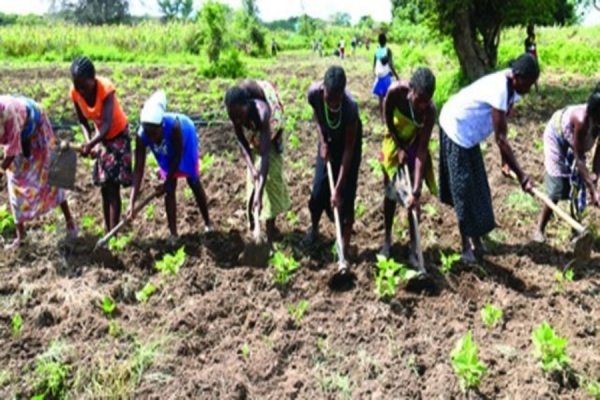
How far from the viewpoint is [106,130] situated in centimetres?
427

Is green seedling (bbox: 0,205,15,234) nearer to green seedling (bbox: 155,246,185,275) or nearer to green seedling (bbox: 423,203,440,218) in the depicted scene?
green seedling (bbox: 155,246,185,275)

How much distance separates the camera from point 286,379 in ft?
10.3

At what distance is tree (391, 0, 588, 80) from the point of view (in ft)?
33.9

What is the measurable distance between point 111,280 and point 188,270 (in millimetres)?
562

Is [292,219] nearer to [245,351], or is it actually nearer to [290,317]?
[290,317]

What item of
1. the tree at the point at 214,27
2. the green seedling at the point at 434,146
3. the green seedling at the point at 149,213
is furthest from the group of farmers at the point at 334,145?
the tree at the point at 214,27

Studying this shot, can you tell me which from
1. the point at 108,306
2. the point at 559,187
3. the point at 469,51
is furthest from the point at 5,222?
the point at 469,51

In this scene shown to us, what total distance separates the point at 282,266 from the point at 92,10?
1762 inches

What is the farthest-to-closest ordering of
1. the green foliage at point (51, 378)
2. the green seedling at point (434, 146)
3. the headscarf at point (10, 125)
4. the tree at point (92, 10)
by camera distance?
the tree at point (92, 10)
the green seedling at point (434, 146)
the headscarf at point (10, 125)
the green foliage at point (51, 378)

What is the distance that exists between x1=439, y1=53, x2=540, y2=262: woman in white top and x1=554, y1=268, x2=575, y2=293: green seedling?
58 centimetres

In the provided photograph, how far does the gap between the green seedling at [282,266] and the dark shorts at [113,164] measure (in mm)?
1457

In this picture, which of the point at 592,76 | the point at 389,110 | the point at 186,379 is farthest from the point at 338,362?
the point at 592,76

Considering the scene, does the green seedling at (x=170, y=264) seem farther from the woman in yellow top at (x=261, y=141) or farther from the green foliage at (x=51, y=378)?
the green foliage at (x=51, y=378)

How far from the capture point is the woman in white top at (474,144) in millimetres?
3832
